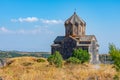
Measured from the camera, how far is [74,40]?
71.1m

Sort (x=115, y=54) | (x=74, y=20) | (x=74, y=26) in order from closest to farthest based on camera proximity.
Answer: (x=115, y=54), (x=74, y=26), (x=74, y=20)

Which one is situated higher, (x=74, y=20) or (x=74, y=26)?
(x=74, y=20)

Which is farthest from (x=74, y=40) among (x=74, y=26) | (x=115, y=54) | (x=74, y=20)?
(x=115, y=54)

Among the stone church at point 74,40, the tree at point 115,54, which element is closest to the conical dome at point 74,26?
the stone church at point 74,40

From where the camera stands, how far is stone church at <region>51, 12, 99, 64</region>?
7116 centimetres

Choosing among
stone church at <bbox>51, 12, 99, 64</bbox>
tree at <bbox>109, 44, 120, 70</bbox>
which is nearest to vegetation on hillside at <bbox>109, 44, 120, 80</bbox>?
tree at <bbox>109, 44, 120, 70</bbox>

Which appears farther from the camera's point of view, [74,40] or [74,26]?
[74,26]

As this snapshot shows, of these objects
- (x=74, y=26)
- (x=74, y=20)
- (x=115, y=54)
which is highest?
(x=74, y=20)

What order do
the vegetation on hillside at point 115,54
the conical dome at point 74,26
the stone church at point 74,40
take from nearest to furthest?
1. the vegetation on hillside at point 115,54
2. the stone church at point 74,40
3. the conical dome at point 74,26

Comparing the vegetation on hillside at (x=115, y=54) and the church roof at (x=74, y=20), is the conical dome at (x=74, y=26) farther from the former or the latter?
the vegetation on hillside at (x=115, y=54)

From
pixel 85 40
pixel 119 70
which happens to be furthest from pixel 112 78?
pixel 85 40

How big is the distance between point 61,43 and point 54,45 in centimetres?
143

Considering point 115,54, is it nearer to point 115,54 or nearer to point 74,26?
point 115,54

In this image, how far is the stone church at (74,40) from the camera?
7116cm
